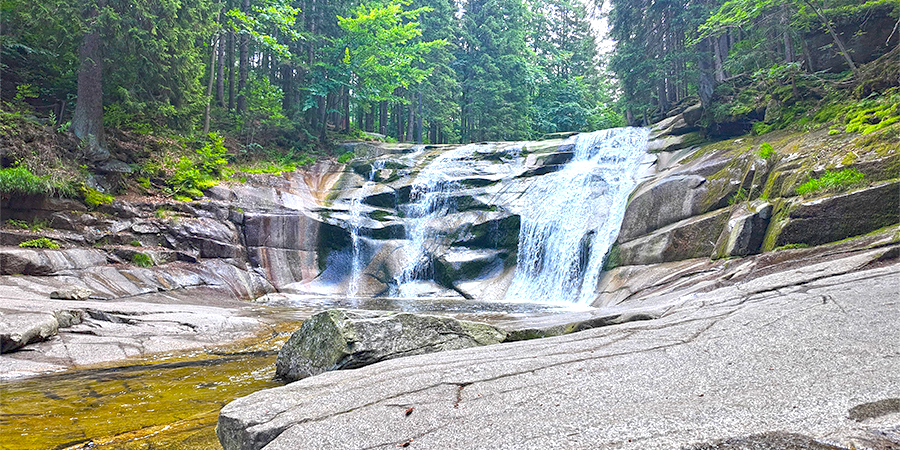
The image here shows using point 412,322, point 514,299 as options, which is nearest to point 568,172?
point 514,299

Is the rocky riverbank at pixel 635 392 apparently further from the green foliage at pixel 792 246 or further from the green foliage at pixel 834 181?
the green foliage at pixel 834 181

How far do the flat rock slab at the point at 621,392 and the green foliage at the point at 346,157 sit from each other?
19.6 meters

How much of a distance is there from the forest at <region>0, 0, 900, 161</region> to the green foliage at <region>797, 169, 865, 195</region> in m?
5.04

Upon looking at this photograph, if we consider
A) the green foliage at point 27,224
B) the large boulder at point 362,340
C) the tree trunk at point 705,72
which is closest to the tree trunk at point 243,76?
the green foliage at point 27,224

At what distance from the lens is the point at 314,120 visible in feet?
85.3

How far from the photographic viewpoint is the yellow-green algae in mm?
3650

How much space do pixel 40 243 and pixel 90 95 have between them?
5340 millimetres

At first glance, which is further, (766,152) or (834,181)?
(766,152)

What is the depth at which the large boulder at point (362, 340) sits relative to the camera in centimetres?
499

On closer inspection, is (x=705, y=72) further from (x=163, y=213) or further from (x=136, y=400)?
(x=136, y=400)

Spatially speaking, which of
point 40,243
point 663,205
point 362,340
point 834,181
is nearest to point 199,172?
point 40,243

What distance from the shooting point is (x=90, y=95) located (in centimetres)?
1382

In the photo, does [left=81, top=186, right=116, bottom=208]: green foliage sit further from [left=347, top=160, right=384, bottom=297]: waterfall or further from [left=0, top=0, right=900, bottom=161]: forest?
[left=347, top=160, right=384, bottom=297]: waterfall

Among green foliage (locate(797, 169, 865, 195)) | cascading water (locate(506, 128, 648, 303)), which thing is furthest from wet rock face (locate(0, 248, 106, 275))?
green foliage (locate(797, 169, 865, 195))
